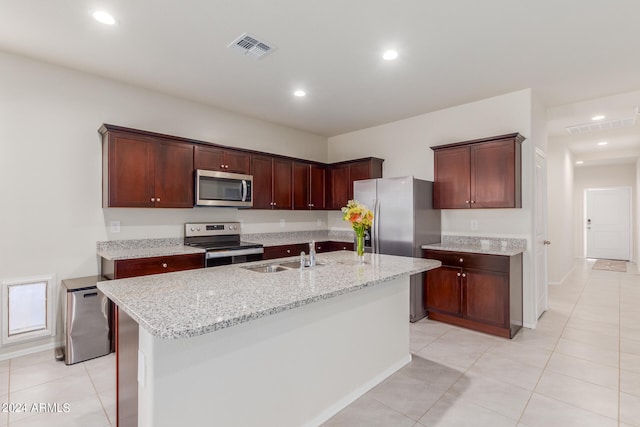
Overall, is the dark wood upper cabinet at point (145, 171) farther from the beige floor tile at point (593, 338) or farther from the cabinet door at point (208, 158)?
the beige floor tile at point (593, 338)

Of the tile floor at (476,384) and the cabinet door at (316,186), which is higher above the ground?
the cabinet door at (316,186)

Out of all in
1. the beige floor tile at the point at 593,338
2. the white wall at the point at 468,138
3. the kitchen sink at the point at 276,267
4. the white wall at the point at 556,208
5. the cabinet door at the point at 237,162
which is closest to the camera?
the kitchen sink at the point at 276,267

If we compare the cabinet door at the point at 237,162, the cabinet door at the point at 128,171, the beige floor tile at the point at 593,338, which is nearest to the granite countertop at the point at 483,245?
the beige floor tile at the point at 593,338

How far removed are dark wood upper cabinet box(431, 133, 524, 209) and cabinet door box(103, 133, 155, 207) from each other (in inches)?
141

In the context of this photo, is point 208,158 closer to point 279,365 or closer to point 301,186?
point 301,186

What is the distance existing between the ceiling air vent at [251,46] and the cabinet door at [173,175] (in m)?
1.49

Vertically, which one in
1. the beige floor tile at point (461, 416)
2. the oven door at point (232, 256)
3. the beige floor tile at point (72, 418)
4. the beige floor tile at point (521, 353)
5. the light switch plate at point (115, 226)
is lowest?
the beige floor tile at point (461, 416)

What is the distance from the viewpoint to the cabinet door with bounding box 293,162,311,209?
5106 mm

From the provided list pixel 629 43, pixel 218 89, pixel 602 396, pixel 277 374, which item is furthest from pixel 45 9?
pixel 602 396

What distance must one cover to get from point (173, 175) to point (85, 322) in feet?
5.66

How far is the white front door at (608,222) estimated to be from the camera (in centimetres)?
845

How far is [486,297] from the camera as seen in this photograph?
11.5 feet

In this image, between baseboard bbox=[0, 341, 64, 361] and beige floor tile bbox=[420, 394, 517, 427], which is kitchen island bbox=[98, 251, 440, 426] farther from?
baseboard bbox=[0, 341, 64, 361]

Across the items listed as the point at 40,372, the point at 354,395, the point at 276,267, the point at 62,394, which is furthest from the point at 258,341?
the point at 40,372
